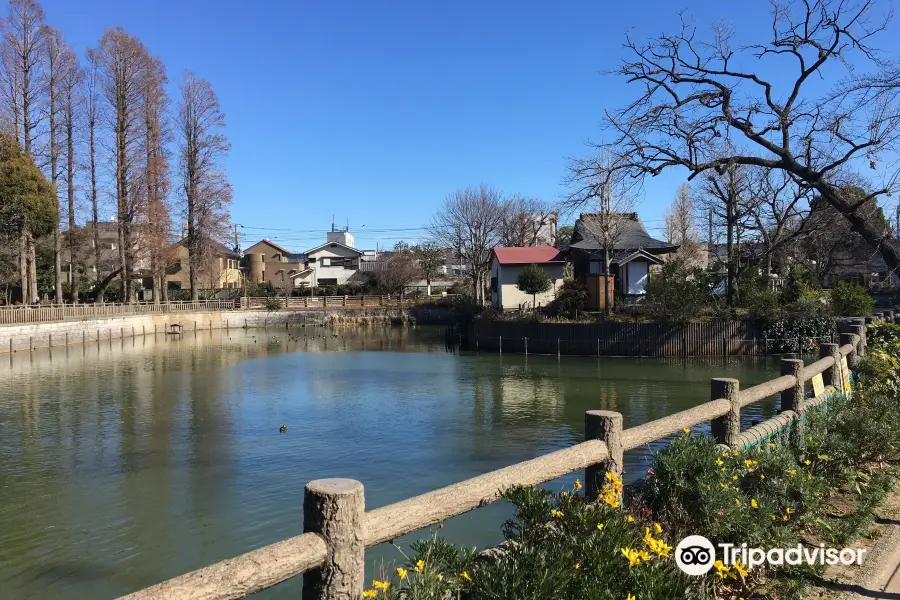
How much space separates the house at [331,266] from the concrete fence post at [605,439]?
6022cm

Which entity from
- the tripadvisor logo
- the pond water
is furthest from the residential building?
the tripadvisor logo

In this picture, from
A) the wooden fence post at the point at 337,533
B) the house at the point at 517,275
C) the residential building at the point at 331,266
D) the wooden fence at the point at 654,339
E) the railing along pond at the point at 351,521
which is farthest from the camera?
the residential building at the point at 331,266

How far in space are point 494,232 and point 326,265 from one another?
2819 centimetres

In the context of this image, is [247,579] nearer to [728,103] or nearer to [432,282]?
[728,103]

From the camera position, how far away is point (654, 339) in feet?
85.1

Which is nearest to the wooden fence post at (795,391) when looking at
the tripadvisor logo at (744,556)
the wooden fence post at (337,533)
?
the tripadvisor logo at (744,556)

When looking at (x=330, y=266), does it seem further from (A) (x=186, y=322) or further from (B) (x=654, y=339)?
(B) (x=654, y=339)

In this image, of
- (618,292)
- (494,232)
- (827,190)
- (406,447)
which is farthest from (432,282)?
(827,190)

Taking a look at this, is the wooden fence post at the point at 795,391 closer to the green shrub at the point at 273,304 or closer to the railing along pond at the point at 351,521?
the railing along pond at the point at 351,521

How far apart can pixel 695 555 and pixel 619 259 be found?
29.0m

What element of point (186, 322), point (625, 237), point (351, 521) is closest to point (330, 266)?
point (186, 322)

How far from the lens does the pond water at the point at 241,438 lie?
7.74 metres

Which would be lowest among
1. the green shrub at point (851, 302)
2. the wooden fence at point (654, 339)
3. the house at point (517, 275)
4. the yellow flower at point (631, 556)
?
the wooden fence at point (654, 339)

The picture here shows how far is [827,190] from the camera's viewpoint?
8.07 meters
